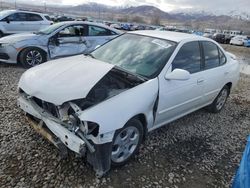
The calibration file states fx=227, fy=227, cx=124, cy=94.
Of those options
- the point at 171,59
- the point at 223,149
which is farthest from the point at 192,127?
the point at 171,59

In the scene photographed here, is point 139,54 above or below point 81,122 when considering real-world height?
above

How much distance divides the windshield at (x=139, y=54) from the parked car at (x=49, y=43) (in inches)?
131

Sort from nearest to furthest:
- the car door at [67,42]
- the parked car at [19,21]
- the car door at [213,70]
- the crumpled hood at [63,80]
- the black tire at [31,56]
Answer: the crumpled hood at [63,80]
the car door at [213,70]
the black tire at [31,56]
the car door at [67,42]
the parked car at [19,21]

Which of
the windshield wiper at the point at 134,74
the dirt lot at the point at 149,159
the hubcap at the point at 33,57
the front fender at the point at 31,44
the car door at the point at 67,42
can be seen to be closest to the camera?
the dirt lot at the point at 149,159

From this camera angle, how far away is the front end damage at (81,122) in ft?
8.08

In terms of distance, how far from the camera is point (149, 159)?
326 cm

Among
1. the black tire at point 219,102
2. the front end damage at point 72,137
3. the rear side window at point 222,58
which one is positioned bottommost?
the black tire at point 219,102

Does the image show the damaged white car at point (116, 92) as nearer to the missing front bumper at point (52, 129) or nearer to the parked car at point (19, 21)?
the missing front bumper at point (52, 129)

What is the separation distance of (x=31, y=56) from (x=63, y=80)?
4639 millimetres

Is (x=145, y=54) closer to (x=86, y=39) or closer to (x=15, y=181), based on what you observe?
(x=15, y=181)

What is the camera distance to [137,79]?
309 cm

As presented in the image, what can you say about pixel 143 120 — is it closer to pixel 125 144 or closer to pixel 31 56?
pixel 125 144

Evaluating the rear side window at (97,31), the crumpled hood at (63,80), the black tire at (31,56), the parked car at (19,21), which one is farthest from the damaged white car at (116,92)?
the parked car at (19,21)

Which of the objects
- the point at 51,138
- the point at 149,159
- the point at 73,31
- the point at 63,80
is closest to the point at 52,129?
the point at 51,138
